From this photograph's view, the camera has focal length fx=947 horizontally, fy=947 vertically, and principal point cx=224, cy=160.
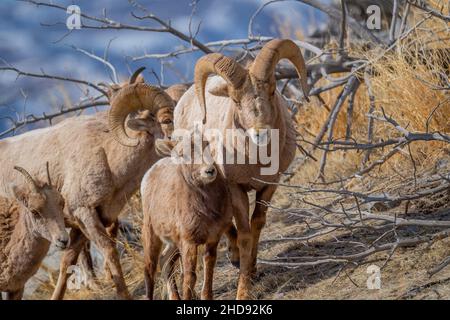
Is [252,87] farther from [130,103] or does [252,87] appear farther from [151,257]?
[130,103]

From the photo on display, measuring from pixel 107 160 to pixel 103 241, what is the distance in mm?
935

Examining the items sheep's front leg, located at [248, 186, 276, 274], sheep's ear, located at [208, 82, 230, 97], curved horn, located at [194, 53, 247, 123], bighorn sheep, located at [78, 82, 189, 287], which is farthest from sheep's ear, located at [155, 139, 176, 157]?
bighorn sheep, located at [78, 82, 189, 287]

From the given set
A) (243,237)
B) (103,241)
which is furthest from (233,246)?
(103,241)

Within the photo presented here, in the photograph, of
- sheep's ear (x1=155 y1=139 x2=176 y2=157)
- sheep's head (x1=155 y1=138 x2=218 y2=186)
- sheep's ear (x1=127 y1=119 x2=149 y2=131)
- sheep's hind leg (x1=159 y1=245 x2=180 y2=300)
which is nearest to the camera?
sheep's head (x1=155 y1=138 x2=218 y2=186)

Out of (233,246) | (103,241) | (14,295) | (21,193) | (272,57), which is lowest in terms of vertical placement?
(14,295)

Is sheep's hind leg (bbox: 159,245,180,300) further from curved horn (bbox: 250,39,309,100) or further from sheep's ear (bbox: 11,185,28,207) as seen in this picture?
curved horn (bbox: 250,39,309,100)

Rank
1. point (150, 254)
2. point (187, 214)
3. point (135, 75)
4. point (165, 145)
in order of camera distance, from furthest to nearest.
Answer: point (135, 75)
point (150, 254)
point (165, 145)
point (187, 214)

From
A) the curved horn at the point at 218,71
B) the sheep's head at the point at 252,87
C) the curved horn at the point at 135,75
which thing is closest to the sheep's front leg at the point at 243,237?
the sheep's head at the point at 252,87

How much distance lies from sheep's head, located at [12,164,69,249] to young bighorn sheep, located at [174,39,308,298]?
5.65 ft

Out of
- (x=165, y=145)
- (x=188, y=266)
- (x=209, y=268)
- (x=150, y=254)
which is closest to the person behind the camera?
(x=188, y=266)

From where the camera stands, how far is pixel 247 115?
28.0ft

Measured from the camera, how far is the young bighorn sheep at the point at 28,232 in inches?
Result: 384

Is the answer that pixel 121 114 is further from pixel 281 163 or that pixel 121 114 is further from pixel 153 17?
pixel 281 163

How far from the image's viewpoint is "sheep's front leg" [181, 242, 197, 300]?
8.71m
